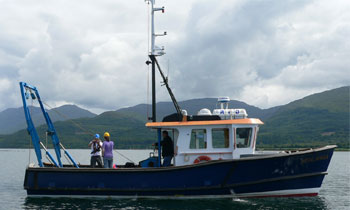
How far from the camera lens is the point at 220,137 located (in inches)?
674

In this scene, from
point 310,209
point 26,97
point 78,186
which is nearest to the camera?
point 310,209

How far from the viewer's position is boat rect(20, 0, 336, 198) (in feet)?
52.3

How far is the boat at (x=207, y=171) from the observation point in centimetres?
1594

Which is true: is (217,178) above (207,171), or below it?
below

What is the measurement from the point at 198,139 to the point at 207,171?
64.5 inches

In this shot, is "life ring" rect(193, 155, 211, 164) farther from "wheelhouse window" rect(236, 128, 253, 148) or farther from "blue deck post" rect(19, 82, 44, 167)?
"blue deck post" rect(19, 82, 44, 167)

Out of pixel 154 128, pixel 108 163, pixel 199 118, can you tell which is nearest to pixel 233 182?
pixel 199 118

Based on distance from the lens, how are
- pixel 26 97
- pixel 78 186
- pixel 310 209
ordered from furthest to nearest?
pixel 26 97 < pixel 78 186 < pixel 310 209

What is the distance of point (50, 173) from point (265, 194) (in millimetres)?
9039

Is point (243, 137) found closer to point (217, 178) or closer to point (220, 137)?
point (220, 137)

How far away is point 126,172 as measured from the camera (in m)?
16.3

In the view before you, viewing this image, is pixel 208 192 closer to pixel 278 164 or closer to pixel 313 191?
pixel 278 164

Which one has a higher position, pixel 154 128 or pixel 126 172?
pixel 154 128

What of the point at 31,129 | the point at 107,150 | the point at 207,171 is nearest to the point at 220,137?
the point at 207,171
